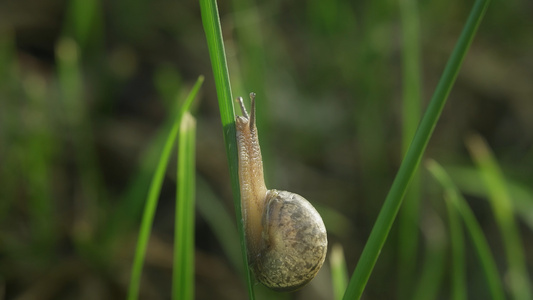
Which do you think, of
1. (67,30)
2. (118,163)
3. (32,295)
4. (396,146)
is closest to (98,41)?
(67,30)

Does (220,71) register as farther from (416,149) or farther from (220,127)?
(220,127)

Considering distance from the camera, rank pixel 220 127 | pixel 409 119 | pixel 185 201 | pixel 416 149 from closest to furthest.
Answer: pixel 416 149, pixel 185 201, pixel 409 119, pixel 220 127

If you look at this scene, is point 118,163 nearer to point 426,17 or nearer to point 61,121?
point 61,121

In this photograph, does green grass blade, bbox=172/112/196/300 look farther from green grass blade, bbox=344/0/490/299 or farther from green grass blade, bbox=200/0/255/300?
green grass blade, bbox=344/0/490/299

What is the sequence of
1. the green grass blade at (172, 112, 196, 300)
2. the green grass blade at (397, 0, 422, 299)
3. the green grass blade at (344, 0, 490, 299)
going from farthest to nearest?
1. the green grass blade at (397, 0, 422, 299)
2. the green grass blade at (172, 112, 196, 300)
3. the green grass blade at (344, 0, 490, 299)

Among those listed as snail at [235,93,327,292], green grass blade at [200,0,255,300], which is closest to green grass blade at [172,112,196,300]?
snail at [235,93,327,292]

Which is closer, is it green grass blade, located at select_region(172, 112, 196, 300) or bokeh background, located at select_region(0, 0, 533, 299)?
green grass blade, located at select_region(172, 112, 196, 300)

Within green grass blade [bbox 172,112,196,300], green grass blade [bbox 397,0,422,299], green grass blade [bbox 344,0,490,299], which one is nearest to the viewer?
green grass blade [bbox 344,0,490,299]

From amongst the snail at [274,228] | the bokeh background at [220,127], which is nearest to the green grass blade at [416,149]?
the snail at [274,228]

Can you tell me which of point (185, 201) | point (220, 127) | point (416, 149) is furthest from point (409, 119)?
point (416, 149)
